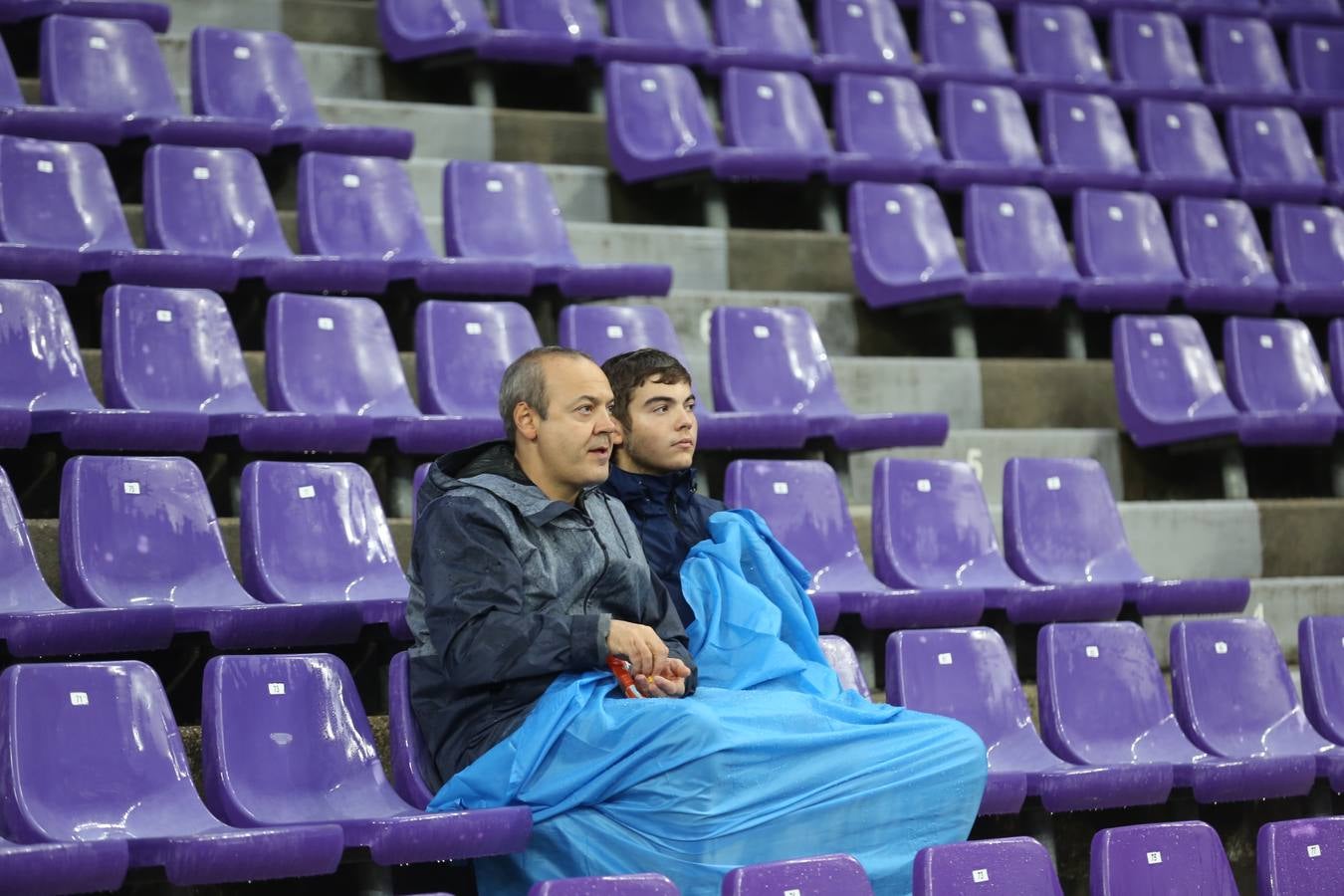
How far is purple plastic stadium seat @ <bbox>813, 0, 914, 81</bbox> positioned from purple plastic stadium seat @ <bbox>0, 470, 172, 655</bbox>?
2881 mm

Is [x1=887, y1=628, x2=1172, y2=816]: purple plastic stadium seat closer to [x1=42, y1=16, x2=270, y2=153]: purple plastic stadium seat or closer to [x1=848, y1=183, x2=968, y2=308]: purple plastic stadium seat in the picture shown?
[x1=848, y1=183, x2=968, y2=308]: purple plastic stadium seat

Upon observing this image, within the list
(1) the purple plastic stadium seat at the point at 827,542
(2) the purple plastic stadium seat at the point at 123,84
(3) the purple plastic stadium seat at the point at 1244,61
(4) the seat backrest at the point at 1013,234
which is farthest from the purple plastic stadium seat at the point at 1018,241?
(2) the purple plastic stadium seat at the point at 123,84

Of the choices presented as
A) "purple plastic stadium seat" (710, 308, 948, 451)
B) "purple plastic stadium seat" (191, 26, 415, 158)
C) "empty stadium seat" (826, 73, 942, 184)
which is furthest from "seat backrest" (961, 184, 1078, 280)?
"purple plastic stadium seat" (191, 26, 415, 158)

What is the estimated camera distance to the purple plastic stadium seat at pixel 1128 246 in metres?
4.27

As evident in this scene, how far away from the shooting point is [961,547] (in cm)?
322

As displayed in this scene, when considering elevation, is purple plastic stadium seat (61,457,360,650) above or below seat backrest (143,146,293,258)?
below

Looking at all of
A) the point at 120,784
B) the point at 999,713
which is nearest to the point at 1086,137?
the point at 999,713

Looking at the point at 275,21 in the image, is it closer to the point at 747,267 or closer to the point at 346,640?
the point at 747,267

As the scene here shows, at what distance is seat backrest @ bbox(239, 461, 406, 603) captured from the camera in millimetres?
2641

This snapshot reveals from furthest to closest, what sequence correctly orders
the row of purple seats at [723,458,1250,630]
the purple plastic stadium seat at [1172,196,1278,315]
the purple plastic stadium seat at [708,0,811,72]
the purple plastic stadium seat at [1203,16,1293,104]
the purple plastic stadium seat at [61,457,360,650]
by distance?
the purple plastic stadium seat at [1203,16,1293,104] → the purple plastic stadium seat at [708,0,811,72] → the purple plastic stadium seat at [1172,196,1278,315] → the row of purple seats at [723,458,1250,630] → the purple plastic stadium seat at [61,457,360,650]

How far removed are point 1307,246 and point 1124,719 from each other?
84.7 inches

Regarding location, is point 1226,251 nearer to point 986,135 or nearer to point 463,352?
point 986,135

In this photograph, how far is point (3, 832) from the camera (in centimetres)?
200

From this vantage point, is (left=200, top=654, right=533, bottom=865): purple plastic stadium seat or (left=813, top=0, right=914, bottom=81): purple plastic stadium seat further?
(left=813, top=0, right=914, bottom=81): purple plastic stadium seat
